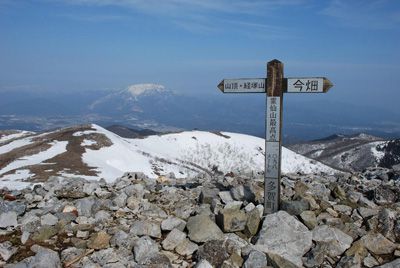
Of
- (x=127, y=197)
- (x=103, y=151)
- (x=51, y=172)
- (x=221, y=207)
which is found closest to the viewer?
(x=221, y=207)

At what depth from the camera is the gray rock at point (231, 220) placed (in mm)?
8578

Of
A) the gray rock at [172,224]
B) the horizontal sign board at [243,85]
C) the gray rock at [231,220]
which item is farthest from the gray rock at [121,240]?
the horizontal sign board at [243,85]

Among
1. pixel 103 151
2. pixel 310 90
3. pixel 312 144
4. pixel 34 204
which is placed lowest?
pixel 312 144

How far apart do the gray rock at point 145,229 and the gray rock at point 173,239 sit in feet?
1.06

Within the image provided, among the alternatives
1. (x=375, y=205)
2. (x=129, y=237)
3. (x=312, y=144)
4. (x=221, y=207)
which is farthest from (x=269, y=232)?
(x=312, y=144)

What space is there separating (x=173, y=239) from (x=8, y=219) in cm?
386

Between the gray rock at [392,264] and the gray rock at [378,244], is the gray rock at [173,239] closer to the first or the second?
the gray rock at [378,244]

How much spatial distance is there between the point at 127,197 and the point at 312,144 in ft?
463

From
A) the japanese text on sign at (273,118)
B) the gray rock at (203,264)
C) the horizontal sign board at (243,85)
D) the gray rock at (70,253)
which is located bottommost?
the gray rock at (70,253)

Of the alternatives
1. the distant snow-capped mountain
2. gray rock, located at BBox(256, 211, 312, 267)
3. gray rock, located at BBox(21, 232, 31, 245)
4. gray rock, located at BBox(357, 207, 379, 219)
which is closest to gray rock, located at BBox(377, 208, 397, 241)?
gray rock, located at BBox(357, 207, 379, 219)

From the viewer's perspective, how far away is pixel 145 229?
8.71 m

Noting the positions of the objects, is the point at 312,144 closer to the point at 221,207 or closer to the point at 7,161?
the point at 7,161

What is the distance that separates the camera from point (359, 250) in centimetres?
799

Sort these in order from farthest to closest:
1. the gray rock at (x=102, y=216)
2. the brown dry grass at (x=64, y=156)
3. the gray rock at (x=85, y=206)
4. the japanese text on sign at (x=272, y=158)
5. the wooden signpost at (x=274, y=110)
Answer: the brown dry grass at (x=64, y=156) → the gray rock at (x=85, y=206) → the gray rock at (x=102, y=216) → the japanese text on sign at (x=272, y=158) → the wooden signpost at (x=274, y=110)
